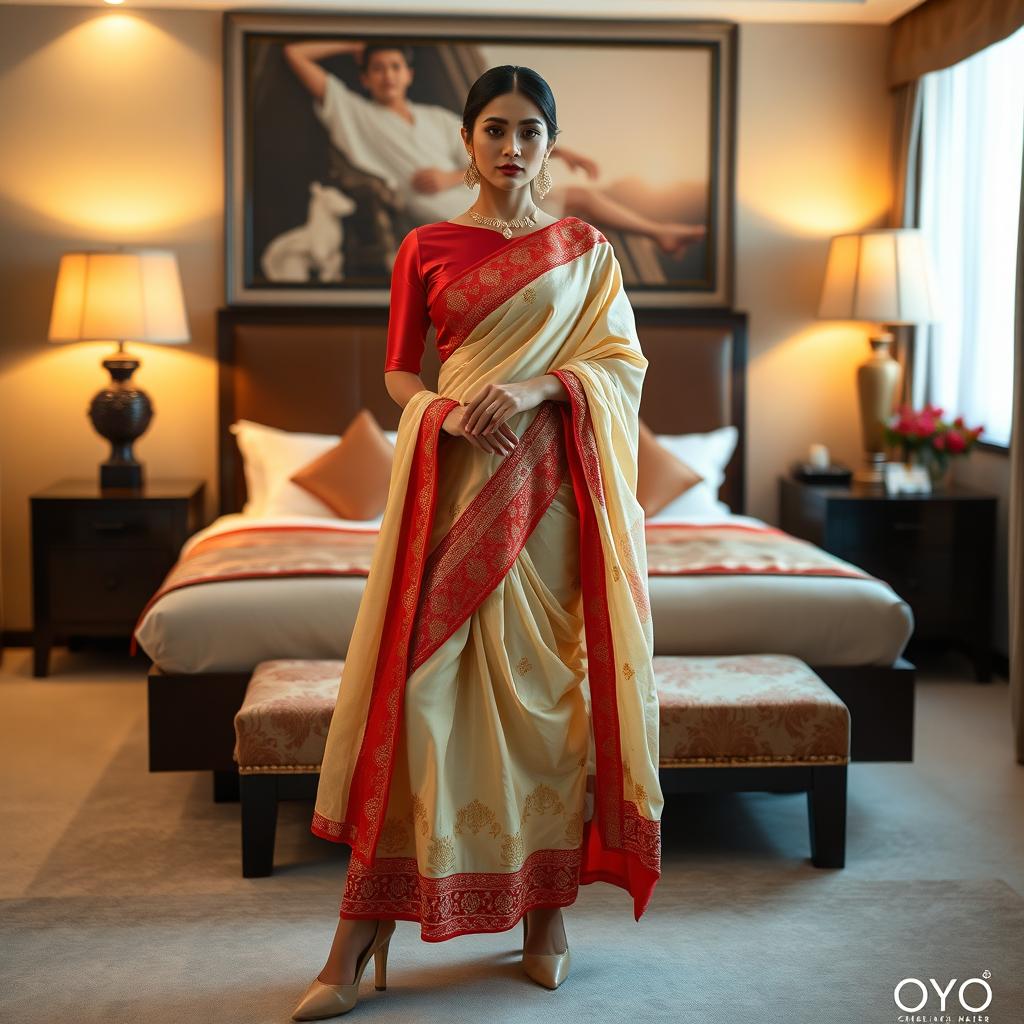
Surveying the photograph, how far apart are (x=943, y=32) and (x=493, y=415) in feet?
11.6

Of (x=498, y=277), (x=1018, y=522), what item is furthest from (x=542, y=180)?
(x=1018, y=522)

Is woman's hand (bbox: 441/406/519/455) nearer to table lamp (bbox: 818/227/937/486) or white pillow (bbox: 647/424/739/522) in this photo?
white pillow (bbox: 647/424/739/522)

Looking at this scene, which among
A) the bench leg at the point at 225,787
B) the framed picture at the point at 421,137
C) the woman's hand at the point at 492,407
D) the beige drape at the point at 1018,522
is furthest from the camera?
the framed picture at the point at 421,137

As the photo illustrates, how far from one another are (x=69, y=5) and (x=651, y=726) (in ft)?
13.7

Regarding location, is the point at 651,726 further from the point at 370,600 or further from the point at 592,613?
the point at 370,600

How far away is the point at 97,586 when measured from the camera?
479 cm

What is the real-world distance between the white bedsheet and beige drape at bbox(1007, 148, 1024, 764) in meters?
0.69

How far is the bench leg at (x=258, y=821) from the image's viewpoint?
2910 millimetres

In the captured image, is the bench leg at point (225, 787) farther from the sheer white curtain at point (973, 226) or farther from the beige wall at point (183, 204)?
the sheer white curtain at point (973, 226)

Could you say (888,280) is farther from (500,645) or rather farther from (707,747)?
(500,645)

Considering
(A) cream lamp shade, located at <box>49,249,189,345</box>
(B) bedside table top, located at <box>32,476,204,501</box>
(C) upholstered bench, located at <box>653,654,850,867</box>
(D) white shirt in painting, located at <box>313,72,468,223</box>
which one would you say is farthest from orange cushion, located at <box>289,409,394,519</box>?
(C) upholstered bench, located at <box>653,654,850,867</box>

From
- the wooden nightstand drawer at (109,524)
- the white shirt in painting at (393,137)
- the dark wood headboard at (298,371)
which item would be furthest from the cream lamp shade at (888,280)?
the wooden nightstand drawer at (109,524)

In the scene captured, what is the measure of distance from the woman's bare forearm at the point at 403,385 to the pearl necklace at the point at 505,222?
0.30 meters

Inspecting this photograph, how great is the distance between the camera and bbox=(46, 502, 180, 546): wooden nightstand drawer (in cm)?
476
